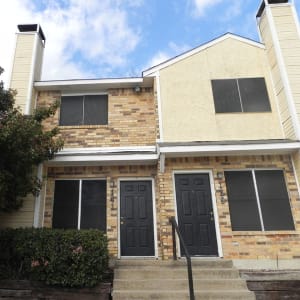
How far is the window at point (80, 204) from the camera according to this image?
7684 millimetres

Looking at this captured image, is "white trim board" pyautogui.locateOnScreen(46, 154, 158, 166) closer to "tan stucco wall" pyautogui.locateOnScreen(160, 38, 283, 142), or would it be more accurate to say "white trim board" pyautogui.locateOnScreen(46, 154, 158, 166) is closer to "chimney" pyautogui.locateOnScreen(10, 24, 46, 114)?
"tan stucco wall" pyautogui.locateOnScreen(160, 38, 283, 142)

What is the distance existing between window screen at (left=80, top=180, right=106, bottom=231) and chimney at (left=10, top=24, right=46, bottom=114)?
9.11 ft

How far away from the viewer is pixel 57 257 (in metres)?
5.67

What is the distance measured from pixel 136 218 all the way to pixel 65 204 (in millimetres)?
1942

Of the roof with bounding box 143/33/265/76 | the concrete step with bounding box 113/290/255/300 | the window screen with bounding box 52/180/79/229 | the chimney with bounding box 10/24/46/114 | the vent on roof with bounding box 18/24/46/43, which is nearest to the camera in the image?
the concrete step with bounding box 113/290/255/300

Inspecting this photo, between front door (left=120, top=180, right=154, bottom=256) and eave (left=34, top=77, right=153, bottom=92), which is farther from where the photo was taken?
eave (left=34, top=77, right=153, bottom=92)

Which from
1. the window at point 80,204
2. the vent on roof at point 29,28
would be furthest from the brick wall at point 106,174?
the vent on roof at point 29,28

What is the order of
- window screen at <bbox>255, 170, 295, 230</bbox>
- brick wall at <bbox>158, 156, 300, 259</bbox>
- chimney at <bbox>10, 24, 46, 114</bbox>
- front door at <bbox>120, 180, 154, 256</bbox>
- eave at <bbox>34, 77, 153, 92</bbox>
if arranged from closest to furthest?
brick wall at <bbox>158, 156, 300, 259</bbox> < window screen at <bbox>255, 170, 295, 230</bbox> < front door at <bbox>120, 180, 154, 256</bbox> < chimney at <bbox>10, 24, 46, 114</bbox> < eave at <bbox>34, 77, 153, 92</bbox>

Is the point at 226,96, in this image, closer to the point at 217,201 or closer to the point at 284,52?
the point at 284,52

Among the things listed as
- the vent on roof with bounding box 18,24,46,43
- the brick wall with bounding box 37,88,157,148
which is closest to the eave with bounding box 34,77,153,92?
the brick wall with bounding box 37,88,157,148

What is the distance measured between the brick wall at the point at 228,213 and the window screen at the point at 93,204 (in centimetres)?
156

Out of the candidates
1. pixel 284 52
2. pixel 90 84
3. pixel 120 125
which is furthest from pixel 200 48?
pixel 90 84

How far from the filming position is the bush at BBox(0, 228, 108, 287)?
5.56 m

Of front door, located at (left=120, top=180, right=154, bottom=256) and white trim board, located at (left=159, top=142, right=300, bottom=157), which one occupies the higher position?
white trim board, located at (left=159, top=142, right=300, bottom=157)
